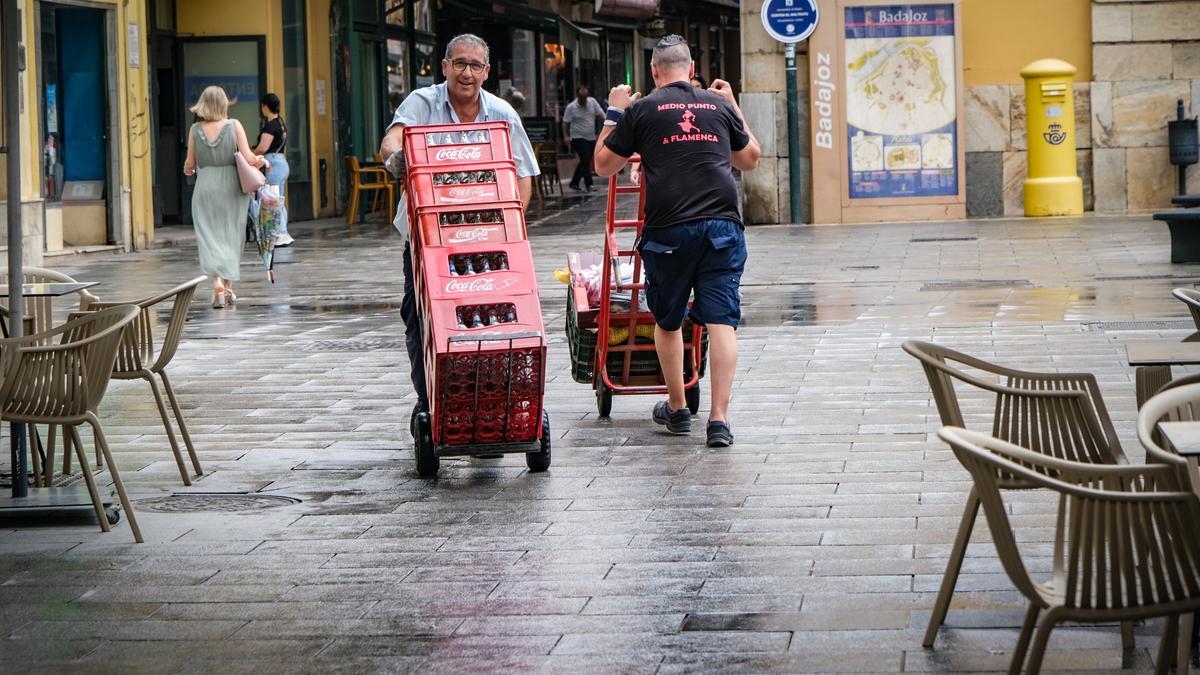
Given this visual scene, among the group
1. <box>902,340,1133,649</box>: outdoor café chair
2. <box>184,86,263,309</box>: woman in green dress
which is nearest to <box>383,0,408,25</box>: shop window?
<box>184,86,263,309</box>: woman in green dress

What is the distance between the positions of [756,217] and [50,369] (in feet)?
53.9

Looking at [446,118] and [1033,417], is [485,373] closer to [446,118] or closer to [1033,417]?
[446,118]

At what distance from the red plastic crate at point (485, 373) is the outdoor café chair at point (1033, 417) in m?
2.24

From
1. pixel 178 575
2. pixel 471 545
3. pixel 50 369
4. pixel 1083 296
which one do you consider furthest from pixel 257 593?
pixel 1083 296

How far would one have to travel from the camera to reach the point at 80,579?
18.6ft

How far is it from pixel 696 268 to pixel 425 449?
144cm

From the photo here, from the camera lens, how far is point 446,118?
299 inches

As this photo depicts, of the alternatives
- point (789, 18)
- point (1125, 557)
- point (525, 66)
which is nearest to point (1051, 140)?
point (789, 18)

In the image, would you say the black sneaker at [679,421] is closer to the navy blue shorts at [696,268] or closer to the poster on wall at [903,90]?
the navy blue shorts at [696,268]

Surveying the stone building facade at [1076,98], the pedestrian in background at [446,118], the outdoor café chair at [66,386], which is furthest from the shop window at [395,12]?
the outdoor café chair at [66,386]

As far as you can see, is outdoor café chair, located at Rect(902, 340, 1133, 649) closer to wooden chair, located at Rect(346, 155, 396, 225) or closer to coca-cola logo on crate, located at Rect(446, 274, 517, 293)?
coca-cola logo on crate, located at Rect(446, 274, 517, 293)

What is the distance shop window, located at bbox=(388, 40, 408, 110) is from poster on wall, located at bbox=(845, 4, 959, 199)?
35.9 feet

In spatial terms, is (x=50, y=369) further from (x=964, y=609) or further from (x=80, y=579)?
(x=964, y=609)

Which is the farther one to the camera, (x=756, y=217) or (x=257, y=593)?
(x=756, y=217)
